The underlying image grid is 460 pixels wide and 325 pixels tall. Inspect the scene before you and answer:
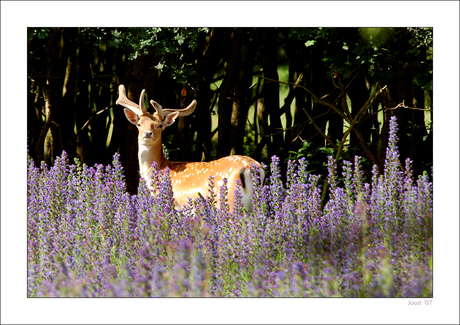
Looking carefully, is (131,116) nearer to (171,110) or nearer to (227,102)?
(171,110)

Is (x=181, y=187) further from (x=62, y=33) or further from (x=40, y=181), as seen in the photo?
(x=62, y=33)

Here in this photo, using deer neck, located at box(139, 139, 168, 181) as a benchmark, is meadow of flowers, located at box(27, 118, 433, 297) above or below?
below

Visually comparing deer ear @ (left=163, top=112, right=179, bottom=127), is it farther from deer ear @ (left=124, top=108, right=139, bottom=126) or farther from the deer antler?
deer ear @ (left=124, top=108, right=139, bottom=126)

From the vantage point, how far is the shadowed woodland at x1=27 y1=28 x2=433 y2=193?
18.0 feet

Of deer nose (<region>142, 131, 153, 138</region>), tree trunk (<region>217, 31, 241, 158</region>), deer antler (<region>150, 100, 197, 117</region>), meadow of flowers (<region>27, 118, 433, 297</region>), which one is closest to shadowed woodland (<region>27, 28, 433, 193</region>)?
tree trunk (<region>217, 31, 241, 158</region>)

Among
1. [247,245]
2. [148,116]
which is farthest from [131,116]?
[247,245]

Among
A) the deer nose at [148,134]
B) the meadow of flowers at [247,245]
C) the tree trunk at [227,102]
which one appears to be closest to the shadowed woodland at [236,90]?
the tree trunk at [227,102]

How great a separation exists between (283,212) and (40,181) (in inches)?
Answer: 84.5

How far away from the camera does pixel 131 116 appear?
627cm

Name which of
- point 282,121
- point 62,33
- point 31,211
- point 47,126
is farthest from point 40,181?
point 282,121

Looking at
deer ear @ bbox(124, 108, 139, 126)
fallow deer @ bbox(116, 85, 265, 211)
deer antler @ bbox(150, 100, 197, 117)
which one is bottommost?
fallow deer @ bbox(116, 85, 265, 211)

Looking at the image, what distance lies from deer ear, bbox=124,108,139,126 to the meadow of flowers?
69.2 inches

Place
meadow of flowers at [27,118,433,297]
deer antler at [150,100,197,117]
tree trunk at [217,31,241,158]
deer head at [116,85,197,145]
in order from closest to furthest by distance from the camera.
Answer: meadow of flowers at [27,118,433,297] < deer antler at [150,100,197,117] < deer head at [116,85,197,145] < tree trunk at [217,31,241,158]

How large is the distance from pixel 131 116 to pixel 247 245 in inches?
110
